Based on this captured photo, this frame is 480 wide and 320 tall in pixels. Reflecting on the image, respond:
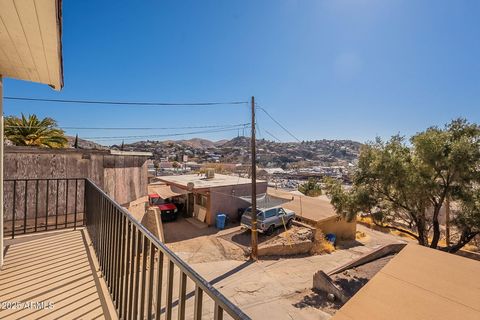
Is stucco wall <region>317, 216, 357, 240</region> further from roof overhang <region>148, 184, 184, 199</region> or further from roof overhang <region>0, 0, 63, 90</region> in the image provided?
roof overhang <region>0, 0, 63, 90</region>

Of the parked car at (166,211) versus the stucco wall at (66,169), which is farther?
the parked car at (166,211)

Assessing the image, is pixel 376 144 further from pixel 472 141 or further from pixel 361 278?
pixel 361 278

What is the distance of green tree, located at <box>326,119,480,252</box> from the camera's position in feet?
24.6

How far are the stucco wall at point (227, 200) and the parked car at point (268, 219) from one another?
2.28 metres

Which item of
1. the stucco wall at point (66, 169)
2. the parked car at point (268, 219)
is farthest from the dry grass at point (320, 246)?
the stucco wall at point (66, 169)

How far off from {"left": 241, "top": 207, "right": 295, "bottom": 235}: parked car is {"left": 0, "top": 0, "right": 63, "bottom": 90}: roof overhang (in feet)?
34.1

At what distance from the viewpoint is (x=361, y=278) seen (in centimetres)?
812

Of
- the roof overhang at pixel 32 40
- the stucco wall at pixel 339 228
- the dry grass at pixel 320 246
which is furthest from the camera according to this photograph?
the stucco wall at pixel 339 228

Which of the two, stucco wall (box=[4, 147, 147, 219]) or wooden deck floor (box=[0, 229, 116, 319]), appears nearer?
wooden deck floor (box=[0, 229, 116, 319])

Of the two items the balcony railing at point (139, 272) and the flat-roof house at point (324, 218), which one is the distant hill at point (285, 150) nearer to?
the flat-roof house at point (324, 218)

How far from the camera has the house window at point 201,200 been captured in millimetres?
14617

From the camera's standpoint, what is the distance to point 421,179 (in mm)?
7992

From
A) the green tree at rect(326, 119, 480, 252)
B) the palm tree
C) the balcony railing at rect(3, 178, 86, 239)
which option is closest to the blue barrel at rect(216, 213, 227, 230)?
the green tree at rect(326, 119, 480, 252)

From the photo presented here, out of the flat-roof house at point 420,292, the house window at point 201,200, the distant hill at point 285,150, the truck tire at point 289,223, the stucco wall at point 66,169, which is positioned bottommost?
the truck tire at point 289,223
